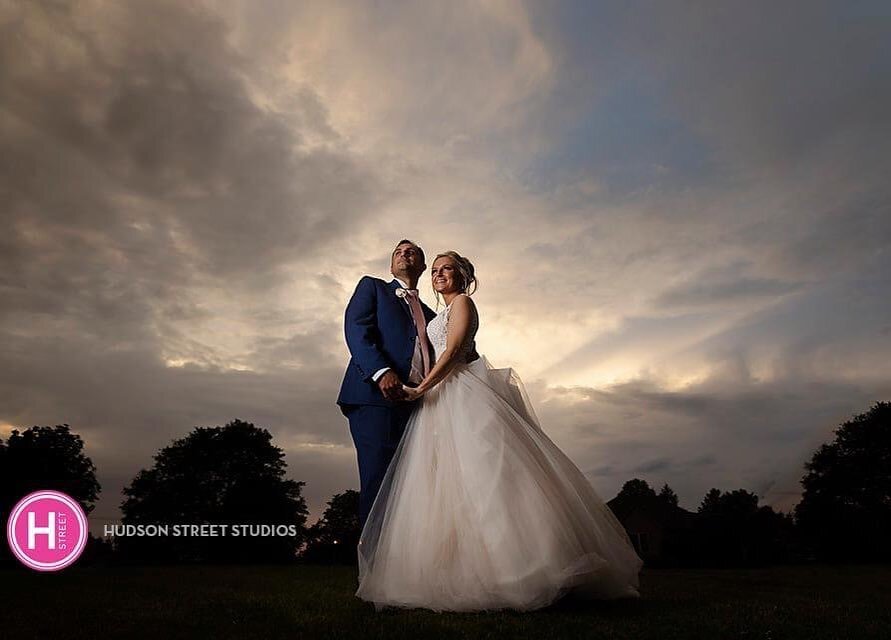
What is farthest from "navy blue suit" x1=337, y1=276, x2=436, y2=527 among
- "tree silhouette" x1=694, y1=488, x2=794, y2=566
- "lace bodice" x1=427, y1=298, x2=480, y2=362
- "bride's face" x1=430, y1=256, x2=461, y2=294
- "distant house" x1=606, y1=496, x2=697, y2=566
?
"distant house" x1=606, y1=496, x2=697, y2=566

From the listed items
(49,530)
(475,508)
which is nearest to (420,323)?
(475,508)

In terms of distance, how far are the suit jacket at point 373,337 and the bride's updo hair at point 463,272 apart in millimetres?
491

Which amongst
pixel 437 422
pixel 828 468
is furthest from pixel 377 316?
pixel 828 468

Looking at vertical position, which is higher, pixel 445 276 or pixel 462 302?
pixel 445 276

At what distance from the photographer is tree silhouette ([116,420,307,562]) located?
1195 inches

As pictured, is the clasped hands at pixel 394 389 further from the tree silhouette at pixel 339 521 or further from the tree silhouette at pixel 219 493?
the tree silhouette at pixel 339 521

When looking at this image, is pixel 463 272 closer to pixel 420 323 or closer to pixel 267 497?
pixel 420 323

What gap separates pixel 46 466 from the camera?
28359 mm

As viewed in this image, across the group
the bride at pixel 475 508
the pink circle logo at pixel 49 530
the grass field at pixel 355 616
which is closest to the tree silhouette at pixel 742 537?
the grass field at pixel 355 616

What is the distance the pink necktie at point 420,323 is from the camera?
722cm

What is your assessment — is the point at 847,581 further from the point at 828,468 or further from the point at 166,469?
the point at 166,469

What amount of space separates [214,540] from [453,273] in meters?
27.6

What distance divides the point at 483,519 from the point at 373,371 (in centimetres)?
187

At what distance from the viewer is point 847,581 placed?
39.8 feet
